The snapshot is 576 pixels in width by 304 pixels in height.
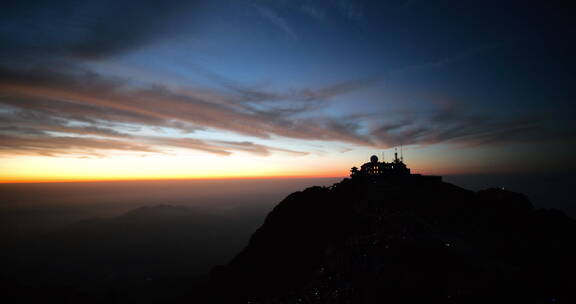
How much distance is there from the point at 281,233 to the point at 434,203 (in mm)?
29187

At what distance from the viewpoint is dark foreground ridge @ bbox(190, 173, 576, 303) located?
66.1 feet

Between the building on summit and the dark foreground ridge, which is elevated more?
the building on summit

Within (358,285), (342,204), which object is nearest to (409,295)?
(358,285)

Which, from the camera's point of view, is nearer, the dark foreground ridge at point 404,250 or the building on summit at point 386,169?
the dark foreground ridge at point 404,250

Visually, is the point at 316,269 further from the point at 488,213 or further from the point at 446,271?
the point at 488,213

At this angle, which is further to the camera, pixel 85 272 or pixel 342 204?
pixel 85 272

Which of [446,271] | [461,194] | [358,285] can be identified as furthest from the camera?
[461,194]

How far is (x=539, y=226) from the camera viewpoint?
108 feet

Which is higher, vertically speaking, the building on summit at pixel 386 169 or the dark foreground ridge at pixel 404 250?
the building on summit at pixel 386 169

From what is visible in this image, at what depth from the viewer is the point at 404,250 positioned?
23.1 m

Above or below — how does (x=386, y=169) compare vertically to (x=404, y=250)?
above

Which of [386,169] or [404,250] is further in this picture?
[386,169]

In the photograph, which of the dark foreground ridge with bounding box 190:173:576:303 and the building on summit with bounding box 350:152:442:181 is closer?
the dark foreground ridge with bounding box 190:173:576:303

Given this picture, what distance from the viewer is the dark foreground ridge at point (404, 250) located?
793 inches
